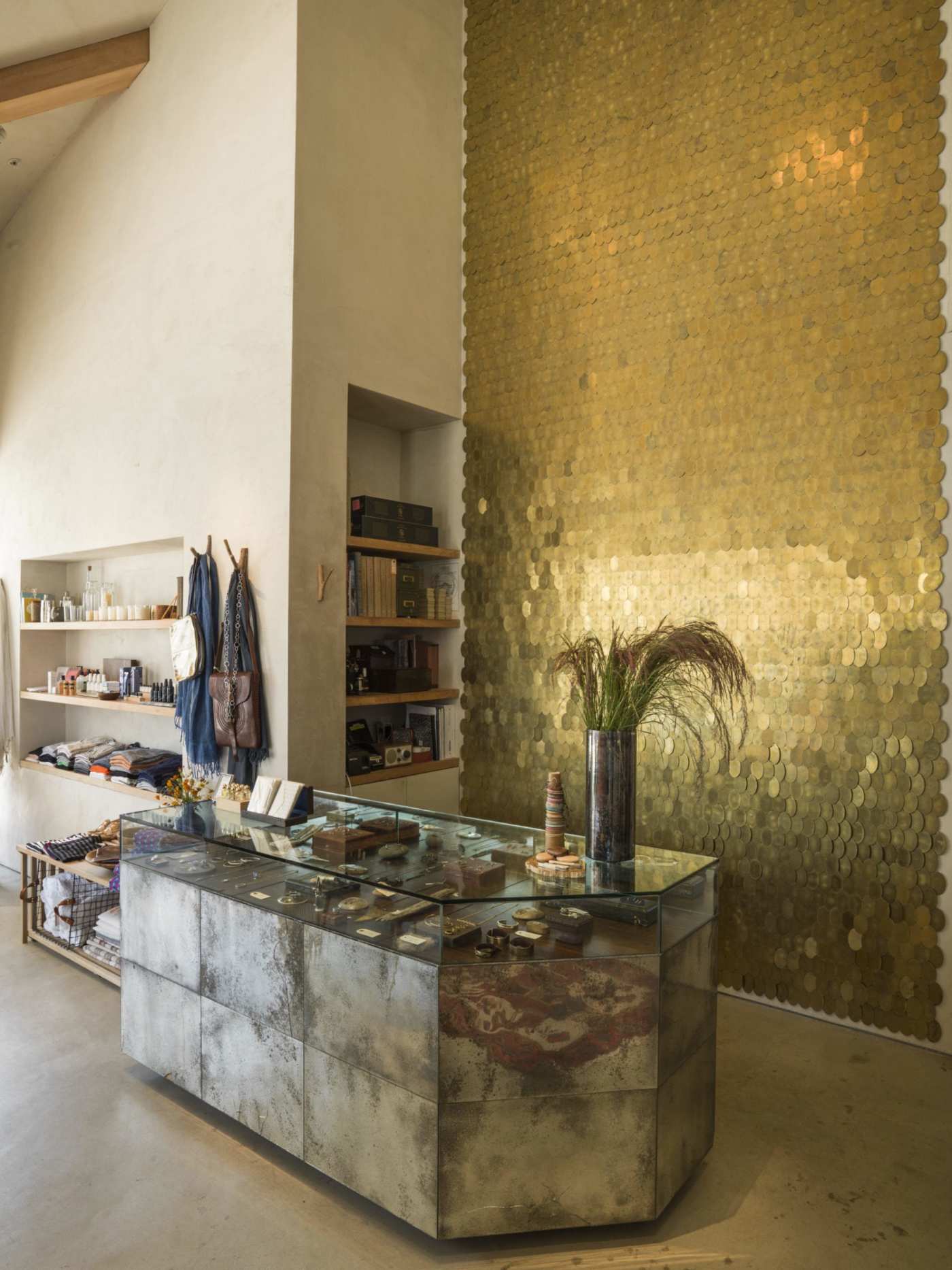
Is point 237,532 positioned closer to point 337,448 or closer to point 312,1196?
point 337,448

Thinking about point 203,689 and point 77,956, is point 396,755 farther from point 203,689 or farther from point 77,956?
point 77,956

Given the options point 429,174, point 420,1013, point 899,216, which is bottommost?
point 420,1013

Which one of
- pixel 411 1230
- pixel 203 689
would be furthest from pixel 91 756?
pixel 411 1230

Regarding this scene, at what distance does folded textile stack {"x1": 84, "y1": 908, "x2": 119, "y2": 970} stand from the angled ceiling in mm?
4849

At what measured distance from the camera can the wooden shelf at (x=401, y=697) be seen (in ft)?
14.3

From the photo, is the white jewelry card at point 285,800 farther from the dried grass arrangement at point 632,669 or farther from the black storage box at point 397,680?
the black storage box at point 397,680

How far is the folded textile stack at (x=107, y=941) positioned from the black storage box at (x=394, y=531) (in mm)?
2267

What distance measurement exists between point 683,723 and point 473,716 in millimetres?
1353

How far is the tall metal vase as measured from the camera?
250 cm

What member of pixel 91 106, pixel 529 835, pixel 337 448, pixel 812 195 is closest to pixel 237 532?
pixel 337 448

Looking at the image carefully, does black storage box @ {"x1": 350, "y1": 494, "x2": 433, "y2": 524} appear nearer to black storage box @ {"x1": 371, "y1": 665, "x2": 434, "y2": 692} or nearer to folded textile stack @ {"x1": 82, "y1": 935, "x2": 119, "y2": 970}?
black storage box @ {"x1": 371, "y1": 665, "x2": 434, "y2": 692}

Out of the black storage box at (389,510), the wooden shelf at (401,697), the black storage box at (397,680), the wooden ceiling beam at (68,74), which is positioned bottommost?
the wooden shelf at (401,697)

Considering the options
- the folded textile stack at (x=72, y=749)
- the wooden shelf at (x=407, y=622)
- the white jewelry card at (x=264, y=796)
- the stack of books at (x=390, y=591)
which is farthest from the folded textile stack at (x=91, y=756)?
the white jewelry card at (x=264, y=796)

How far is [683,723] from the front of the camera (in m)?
3.95
